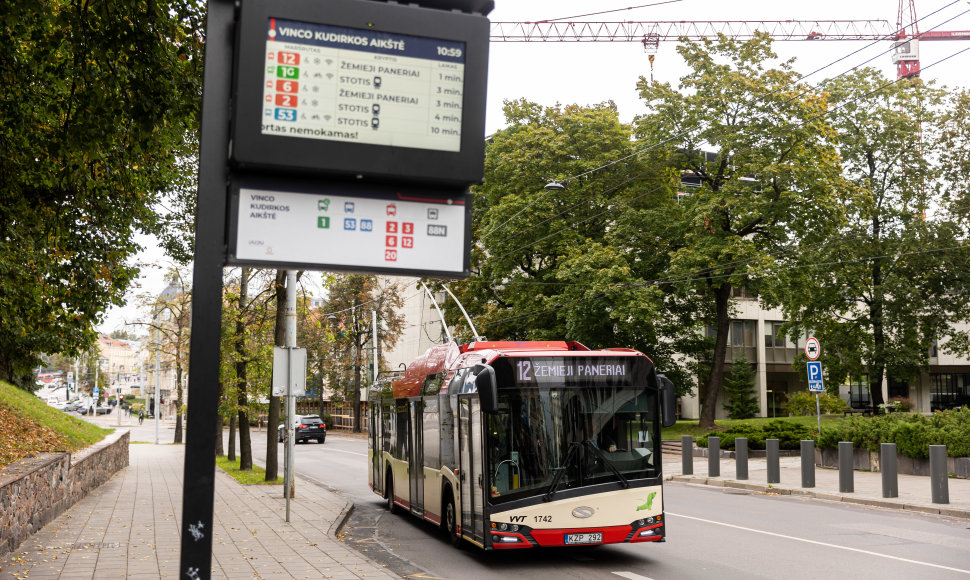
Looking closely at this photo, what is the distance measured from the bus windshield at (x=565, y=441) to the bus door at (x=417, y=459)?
388 centimetres

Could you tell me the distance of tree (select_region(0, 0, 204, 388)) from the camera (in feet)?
27.9

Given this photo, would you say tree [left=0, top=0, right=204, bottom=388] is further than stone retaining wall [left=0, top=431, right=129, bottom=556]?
No

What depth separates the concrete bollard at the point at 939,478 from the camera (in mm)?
16188

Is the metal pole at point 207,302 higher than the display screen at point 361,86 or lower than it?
lower

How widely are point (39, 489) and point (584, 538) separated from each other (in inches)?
301

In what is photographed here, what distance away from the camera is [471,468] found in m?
11.2

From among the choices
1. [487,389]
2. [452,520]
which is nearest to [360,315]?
[452,520]

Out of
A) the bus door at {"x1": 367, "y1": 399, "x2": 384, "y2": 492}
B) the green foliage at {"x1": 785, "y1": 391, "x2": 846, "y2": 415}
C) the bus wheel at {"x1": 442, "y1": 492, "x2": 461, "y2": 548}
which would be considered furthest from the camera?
the green foliage at {"x1": 785, "y1": 391, "x2": 846, "y2": 415}

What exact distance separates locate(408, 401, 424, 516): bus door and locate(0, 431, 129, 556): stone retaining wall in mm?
5613

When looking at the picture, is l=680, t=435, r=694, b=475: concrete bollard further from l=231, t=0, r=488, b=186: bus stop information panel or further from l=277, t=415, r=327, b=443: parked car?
l=277, t=415, r=327, b=443: parked car

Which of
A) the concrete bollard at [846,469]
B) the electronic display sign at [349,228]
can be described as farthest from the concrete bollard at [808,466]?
the electronic display sign at [349,228]

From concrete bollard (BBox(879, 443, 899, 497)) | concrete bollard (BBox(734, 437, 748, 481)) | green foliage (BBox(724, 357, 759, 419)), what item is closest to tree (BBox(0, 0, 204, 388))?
concrete bollard (BBox(879, 443, 899, 497))

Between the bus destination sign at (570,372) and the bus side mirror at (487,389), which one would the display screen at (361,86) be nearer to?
the bus side mirror at (487,389)

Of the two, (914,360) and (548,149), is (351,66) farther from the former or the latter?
(914,360)
